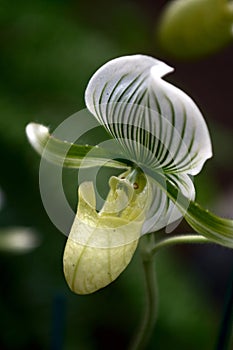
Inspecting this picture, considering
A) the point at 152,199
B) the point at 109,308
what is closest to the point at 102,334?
the point at 109,308

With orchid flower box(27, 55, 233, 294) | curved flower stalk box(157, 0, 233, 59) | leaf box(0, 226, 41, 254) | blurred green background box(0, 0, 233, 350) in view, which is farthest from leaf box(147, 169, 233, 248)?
blurred green background box(0, 0, 233, 350)

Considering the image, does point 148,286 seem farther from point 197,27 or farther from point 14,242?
point 14,242

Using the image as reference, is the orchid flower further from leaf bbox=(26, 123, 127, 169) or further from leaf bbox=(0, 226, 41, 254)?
leaf bbox=(0, 226, 41, 254)

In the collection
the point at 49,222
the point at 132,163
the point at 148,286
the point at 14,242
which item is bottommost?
the point at 49,222

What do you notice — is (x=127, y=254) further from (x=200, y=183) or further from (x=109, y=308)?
(x=200, y=183)

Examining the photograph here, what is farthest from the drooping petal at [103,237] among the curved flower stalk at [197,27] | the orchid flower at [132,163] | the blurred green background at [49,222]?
the blurred green background at [49,222]

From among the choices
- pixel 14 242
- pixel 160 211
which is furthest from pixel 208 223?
pixel 14 242

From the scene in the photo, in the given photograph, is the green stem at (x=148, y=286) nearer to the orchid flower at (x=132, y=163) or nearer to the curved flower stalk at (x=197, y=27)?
the orchid flower at (x=132, y=163)
